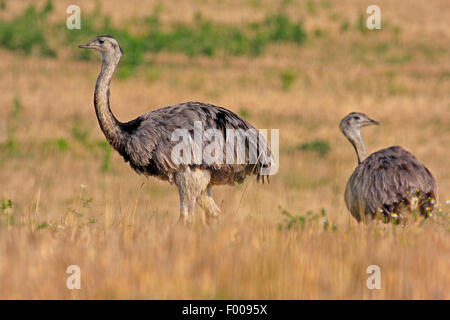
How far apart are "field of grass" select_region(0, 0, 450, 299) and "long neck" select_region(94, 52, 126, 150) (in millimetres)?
779

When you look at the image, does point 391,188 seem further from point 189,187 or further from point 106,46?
point 106,46

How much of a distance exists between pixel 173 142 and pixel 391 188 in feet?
7.37

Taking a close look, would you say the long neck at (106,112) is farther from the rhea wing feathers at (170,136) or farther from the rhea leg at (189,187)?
the rhea leg at (189,187)

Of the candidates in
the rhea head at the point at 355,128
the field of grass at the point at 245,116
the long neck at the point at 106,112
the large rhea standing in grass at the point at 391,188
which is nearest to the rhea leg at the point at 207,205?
the field of grass at the point at 245,116

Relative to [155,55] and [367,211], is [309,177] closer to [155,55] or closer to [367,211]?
[367,211]

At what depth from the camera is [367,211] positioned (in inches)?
348

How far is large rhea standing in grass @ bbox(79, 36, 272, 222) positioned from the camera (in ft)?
27.8


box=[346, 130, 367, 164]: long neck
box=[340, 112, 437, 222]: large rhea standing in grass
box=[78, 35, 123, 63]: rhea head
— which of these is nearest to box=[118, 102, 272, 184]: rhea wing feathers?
box=[78, 35, 123, 63]: rhea head

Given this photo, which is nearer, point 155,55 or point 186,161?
point 186,161

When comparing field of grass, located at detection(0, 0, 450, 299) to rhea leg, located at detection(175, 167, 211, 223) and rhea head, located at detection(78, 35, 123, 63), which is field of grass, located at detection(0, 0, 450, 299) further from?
rhea head, located at detection(78, 35, 123, 63)

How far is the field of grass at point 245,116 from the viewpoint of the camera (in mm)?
5555

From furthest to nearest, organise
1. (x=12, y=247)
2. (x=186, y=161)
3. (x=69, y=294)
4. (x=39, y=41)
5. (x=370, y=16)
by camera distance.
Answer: (x=370, y=16), (x=39, y=41), (x=186, y=161), (x=12, y=247), (x=69, y=294)

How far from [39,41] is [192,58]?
527 centimetres

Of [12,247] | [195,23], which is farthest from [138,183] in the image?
[195,23]
